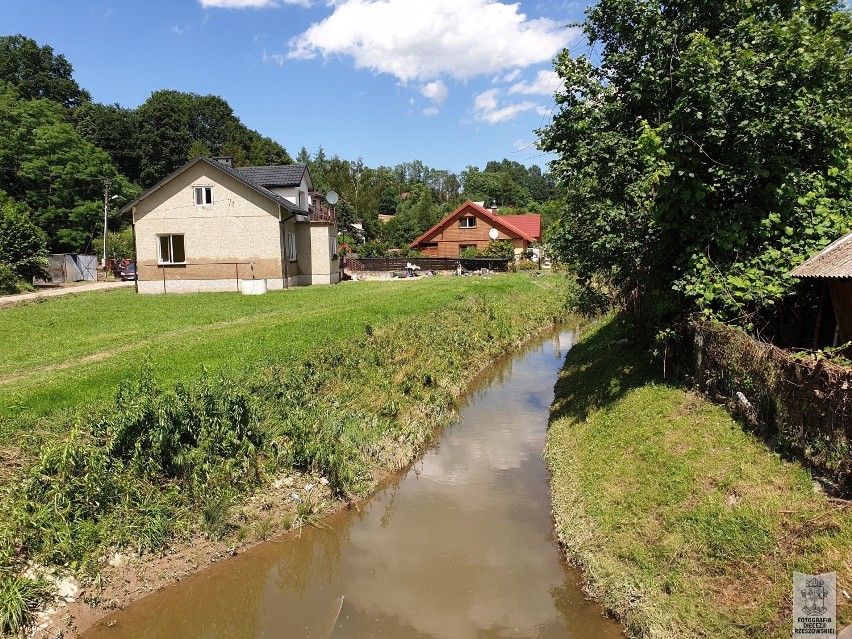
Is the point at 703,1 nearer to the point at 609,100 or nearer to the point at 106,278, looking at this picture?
the point at 609,100

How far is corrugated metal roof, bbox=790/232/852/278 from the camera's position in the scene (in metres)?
7.30

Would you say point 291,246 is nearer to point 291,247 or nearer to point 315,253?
point 291,247

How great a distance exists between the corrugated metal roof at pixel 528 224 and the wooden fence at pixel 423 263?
10152mm

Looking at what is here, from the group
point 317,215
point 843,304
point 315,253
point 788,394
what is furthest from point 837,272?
point 317,215

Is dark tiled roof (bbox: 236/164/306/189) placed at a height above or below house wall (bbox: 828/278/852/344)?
above

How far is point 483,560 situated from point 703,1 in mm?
9666

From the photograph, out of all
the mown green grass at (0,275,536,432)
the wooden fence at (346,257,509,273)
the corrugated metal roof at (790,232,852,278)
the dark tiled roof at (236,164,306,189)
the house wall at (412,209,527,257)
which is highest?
the dark tiled roof at (236,164,306,189)

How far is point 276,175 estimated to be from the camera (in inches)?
1341

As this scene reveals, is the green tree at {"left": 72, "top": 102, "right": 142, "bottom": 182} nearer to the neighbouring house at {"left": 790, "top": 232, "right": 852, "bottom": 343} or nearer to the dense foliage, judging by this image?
the dense foliage

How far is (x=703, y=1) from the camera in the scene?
31.2ft

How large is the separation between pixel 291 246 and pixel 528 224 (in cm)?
2901

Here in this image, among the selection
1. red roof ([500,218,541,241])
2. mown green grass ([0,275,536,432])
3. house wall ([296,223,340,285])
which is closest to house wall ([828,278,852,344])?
mown green grass ([0,275,536,432])

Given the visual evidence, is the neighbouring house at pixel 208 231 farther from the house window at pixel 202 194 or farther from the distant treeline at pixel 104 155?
the distant treeline at pixel 104 155

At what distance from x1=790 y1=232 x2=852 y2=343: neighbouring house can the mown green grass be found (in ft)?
34.3
